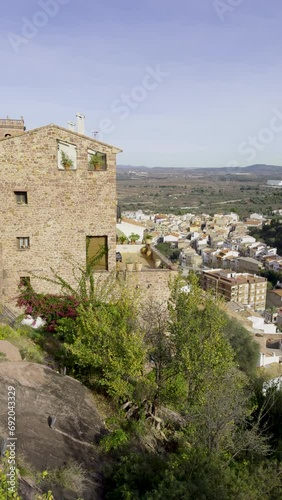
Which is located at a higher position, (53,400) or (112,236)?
(112,236)

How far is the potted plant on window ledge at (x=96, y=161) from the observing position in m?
14.9

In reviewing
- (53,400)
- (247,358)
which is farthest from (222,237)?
(53,400)

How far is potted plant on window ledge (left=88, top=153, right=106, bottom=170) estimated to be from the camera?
14.9 metres

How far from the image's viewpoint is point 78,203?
49.6 ft

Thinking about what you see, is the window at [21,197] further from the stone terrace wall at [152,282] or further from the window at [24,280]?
the stone terrace wall at [152,282]

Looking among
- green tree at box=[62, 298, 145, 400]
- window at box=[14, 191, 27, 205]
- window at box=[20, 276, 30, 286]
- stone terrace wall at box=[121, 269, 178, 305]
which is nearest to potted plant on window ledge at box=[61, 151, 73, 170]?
window at box=[14, 191, 27, 205]

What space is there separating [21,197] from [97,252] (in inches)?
145

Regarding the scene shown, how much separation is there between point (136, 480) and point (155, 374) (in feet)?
14.6

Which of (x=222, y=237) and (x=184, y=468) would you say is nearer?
(x=184, y=468)

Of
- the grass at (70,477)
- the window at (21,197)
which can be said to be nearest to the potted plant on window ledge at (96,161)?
the window at (21,197)

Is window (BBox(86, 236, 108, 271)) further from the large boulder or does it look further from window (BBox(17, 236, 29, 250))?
the large boulder

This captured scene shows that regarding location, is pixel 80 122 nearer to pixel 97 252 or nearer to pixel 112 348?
pixel 97 252

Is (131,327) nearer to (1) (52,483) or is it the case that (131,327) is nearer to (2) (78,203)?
(1) (52,483)

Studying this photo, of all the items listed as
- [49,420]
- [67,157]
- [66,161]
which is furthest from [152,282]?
[49,420]
